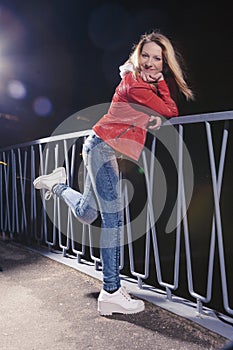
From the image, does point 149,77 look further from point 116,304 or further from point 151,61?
point 116,304

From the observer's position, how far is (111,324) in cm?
196

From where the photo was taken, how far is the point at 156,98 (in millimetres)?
2014

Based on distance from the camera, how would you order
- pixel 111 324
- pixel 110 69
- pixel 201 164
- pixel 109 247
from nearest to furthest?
pixel 111 324, pixel 109 247, pixel 110 69, pixel 201 164

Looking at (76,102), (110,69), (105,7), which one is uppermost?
(105,7)

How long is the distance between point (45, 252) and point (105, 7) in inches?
206

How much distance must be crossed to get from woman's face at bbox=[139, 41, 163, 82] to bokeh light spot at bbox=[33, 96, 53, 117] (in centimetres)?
655

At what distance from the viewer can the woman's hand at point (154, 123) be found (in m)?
2.09

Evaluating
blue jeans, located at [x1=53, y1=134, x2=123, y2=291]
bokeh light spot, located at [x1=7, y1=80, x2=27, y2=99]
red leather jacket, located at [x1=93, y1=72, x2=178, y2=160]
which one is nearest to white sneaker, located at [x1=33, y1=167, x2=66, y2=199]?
blue jeans, located at [x1=53, y1=134, x2=123, y2=291]

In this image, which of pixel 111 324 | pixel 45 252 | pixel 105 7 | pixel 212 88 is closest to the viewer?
pixel 111 324

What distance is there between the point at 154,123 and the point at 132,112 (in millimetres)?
158

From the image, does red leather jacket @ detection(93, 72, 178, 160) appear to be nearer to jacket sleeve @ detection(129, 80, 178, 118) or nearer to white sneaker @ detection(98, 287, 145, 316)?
jacket sleeve @ detection(129, 80, 178, 118)

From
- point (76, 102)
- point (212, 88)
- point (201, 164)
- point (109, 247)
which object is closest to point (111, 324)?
point (109, 247)

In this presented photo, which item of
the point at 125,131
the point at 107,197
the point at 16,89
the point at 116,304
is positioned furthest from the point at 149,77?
the point at 16,89

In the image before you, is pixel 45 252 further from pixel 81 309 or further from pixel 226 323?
pixel 226 323
